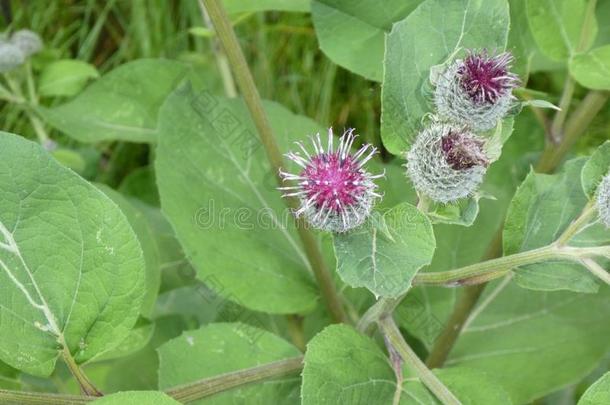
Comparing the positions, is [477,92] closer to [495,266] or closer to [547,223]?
[495,266]

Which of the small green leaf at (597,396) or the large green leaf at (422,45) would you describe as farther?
the large green leaf at (422,45)

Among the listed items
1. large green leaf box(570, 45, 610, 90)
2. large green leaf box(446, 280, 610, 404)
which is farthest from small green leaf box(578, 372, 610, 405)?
large green leaf box(446, 280, 610, 404)

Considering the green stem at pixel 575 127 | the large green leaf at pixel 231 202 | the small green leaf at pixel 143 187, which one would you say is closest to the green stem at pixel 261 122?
the large green leaf at pixel 231 202

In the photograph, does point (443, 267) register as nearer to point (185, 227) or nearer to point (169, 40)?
point (185, 227)

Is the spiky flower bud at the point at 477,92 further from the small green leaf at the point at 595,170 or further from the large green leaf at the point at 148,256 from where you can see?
the large green leaf at the point at 148,256

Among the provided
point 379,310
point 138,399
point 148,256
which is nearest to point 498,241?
point 379,310
